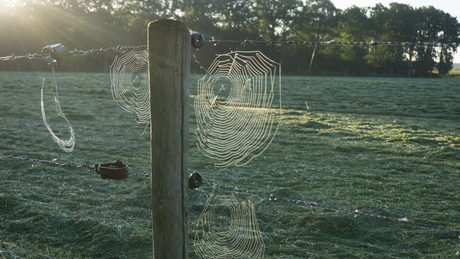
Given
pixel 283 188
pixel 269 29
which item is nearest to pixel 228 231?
pixel 283 188

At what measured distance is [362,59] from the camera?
1690 inches

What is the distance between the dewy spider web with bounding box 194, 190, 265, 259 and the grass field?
12cm

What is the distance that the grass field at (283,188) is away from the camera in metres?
3.76

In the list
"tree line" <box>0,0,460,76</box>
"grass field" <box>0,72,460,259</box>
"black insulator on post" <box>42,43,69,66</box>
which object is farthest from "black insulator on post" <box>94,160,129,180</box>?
"tree line" <box>0,0,460,76</box>

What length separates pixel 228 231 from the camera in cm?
402

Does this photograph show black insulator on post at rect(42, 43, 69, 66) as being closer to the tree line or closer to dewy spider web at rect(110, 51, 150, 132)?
dewy spider web at rect(110, 51, 150, 132)

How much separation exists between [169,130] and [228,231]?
2.26 m

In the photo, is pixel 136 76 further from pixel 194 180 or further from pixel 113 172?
pixel 194 180

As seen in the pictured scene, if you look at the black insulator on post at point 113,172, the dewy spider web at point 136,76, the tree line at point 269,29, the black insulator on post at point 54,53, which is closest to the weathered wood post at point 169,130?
the black insulator on post at point 113,172

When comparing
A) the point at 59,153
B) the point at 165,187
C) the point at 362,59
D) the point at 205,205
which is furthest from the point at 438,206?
the point at 362,59

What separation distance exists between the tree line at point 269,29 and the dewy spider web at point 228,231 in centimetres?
3224

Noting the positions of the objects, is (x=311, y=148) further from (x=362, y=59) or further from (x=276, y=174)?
(x=362, y=59)

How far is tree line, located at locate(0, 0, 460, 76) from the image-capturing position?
38969 mm

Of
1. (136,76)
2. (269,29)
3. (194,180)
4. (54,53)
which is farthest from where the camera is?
(269,29)
